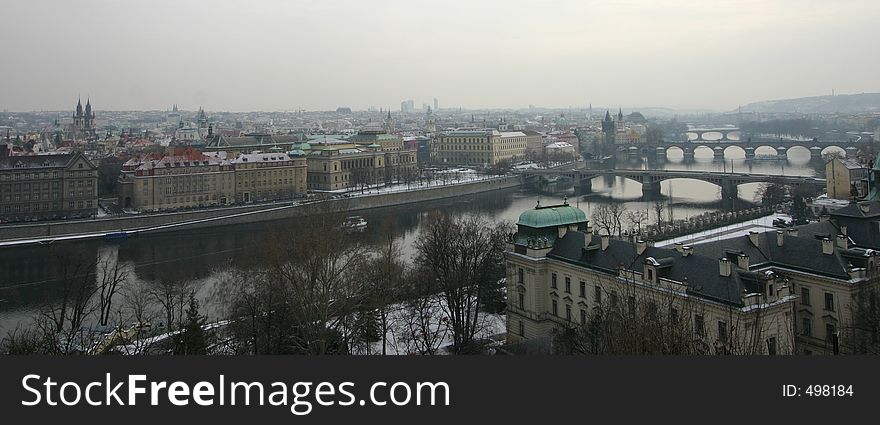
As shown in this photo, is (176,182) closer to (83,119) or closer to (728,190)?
(728,190)

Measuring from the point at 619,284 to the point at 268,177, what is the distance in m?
20.9

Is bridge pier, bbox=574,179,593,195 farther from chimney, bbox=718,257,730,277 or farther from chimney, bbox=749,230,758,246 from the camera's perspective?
chimney, bbox=718,257,730,277

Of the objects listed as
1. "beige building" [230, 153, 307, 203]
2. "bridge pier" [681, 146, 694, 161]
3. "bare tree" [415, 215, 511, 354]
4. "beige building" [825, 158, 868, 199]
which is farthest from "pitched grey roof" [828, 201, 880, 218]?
"bridge pier" [681, 146, 694, 161]

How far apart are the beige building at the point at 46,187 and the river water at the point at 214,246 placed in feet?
10.2

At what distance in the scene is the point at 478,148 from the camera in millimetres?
42375

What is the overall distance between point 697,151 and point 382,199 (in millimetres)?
38987

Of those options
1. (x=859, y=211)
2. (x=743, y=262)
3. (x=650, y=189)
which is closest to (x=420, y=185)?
(x=650, y=189)

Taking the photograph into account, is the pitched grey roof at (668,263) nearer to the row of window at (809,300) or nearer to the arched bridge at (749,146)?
the row of window at (809,300)

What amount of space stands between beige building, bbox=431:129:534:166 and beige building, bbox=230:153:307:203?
15582 millimetres

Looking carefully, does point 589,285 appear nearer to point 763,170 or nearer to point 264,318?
point 264,318

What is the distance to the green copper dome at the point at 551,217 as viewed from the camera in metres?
9.50

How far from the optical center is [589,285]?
8.68 metres

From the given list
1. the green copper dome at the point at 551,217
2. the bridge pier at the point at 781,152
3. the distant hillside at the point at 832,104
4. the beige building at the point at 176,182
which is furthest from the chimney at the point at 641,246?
the distant hillside at the point at 832,104

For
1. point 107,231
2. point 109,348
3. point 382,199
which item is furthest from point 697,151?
point 109,348
